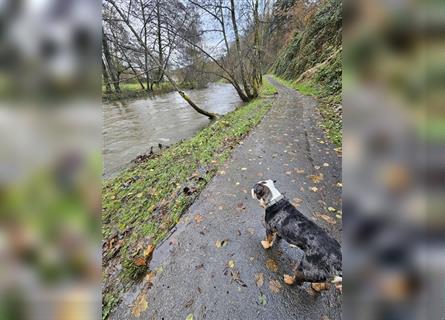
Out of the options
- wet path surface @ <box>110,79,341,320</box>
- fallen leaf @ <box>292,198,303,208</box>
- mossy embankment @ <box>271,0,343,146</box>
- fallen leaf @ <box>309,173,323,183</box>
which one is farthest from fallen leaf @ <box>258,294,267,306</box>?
mossy embankment @ <box>271,0,343,146</box>

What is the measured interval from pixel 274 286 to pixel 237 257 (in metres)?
0.57

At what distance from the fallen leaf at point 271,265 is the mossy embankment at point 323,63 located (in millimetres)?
4074

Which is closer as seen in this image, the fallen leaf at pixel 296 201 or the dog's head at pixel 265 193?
the dog's head at pixel 265 193

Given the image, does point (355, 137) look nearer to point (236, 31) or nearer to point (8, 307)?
point (8, 307)

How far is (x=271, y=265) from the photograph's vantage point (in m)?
2.80

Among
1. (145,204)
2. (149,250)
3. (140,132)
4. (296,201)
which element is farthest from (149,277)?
(140,132)

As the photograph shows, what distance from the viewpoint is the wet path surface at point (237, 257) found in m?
2.38

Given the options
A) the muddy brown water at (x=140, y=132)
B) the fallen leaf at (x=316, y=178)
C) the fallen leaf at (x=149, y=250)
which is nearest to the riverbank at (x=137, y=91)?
the muddy brown water at (x=140, y=132)

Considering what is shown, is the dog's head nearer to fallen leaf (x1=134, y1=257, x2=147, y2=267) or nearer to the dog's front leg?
the dog's front leg

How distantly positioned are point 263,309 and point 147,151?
23.9 ft

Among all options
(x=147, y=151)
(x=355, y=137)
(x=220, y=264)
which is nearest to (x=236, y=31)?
(x=147, y=151)

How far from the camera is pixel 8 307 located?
1.85 feet

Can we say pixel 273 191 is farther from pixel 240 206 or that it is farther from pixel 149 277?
pixel 149 277

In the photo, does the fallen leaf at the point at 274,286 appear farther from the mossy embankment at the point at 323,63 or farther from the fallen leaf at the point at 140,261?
the mossy embankment at the point at 323,63
